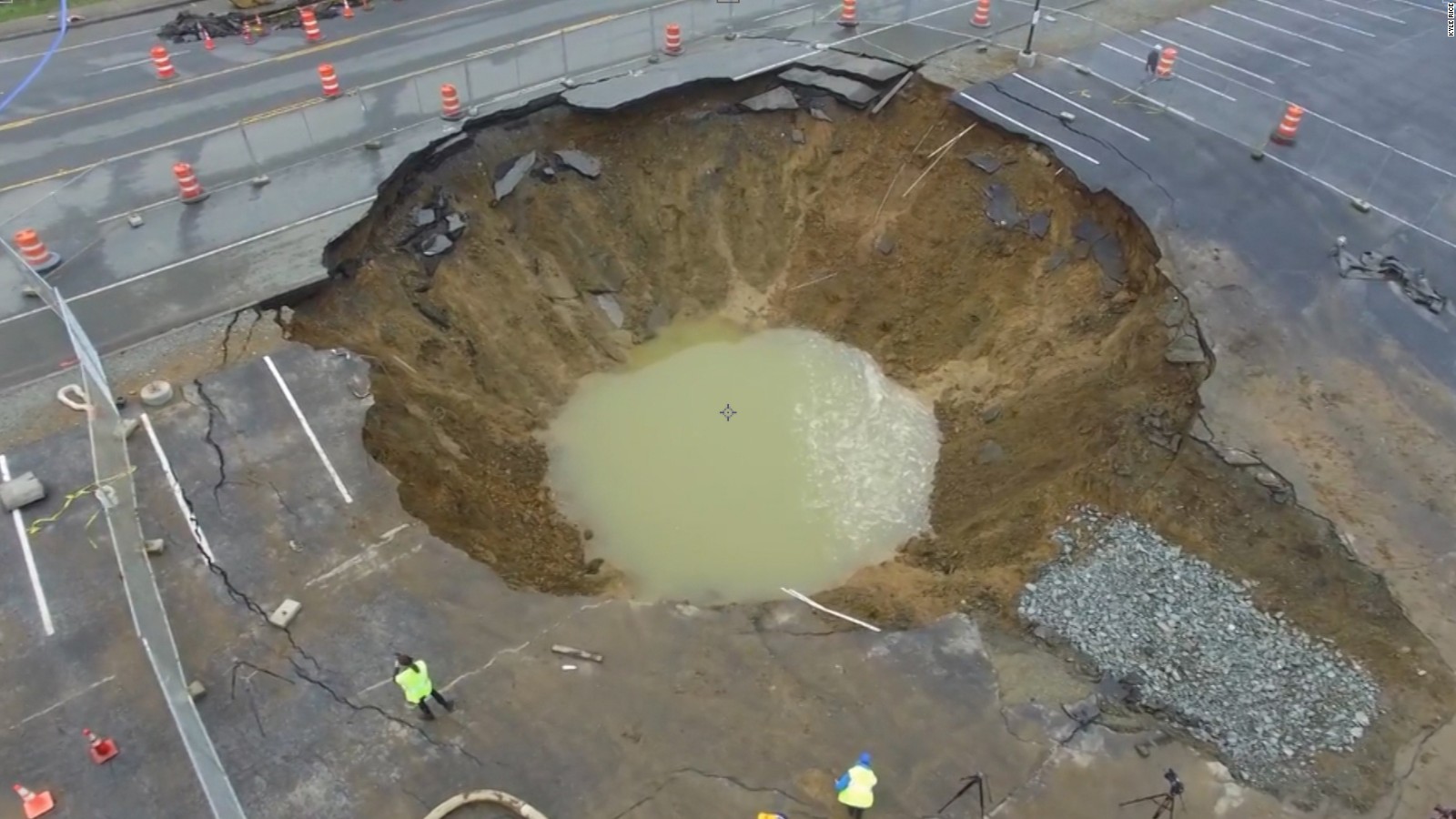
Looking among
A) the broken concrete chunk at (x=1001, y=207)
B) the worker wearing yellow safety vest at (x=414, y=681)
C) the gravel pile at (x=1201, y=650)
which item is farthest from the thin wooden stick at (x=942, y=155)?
the worker wearing yellow safety vest at (x=414, y=681)

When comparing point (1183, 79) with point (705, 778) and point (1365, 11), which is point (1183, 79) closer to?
point (1365, 11)

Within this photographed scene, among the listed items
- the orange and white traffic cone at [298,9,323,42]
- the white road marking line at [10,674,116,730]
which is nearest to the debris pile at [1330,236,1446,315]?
the white road marking line at [10,674,116,730]

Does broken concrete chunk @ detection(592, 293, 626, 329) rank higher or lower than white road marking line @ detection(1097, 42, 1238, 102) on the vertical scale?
lower

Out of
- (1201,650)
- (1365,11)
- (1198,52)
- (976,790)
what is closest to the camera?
(976,790)

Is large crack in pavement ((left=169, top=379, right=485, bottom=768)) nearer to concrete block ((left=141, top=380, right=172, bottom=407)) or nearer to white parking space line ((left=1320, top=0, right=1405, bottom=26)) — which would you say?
concrete block ((left=141, top=380, right=172, bottom=407))

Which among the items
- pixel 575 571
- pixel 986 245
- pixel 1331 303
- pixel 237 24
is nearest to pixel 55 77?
pixel 237 24

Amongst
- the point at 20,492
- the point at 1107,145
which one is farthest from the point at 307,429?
the point at 1107,145

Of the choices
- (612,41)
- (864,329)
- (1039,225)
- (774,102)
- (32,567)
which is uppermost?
(612,41)

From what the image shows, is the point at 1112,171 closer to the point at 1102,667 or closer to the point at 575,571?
the point at 1102,667
